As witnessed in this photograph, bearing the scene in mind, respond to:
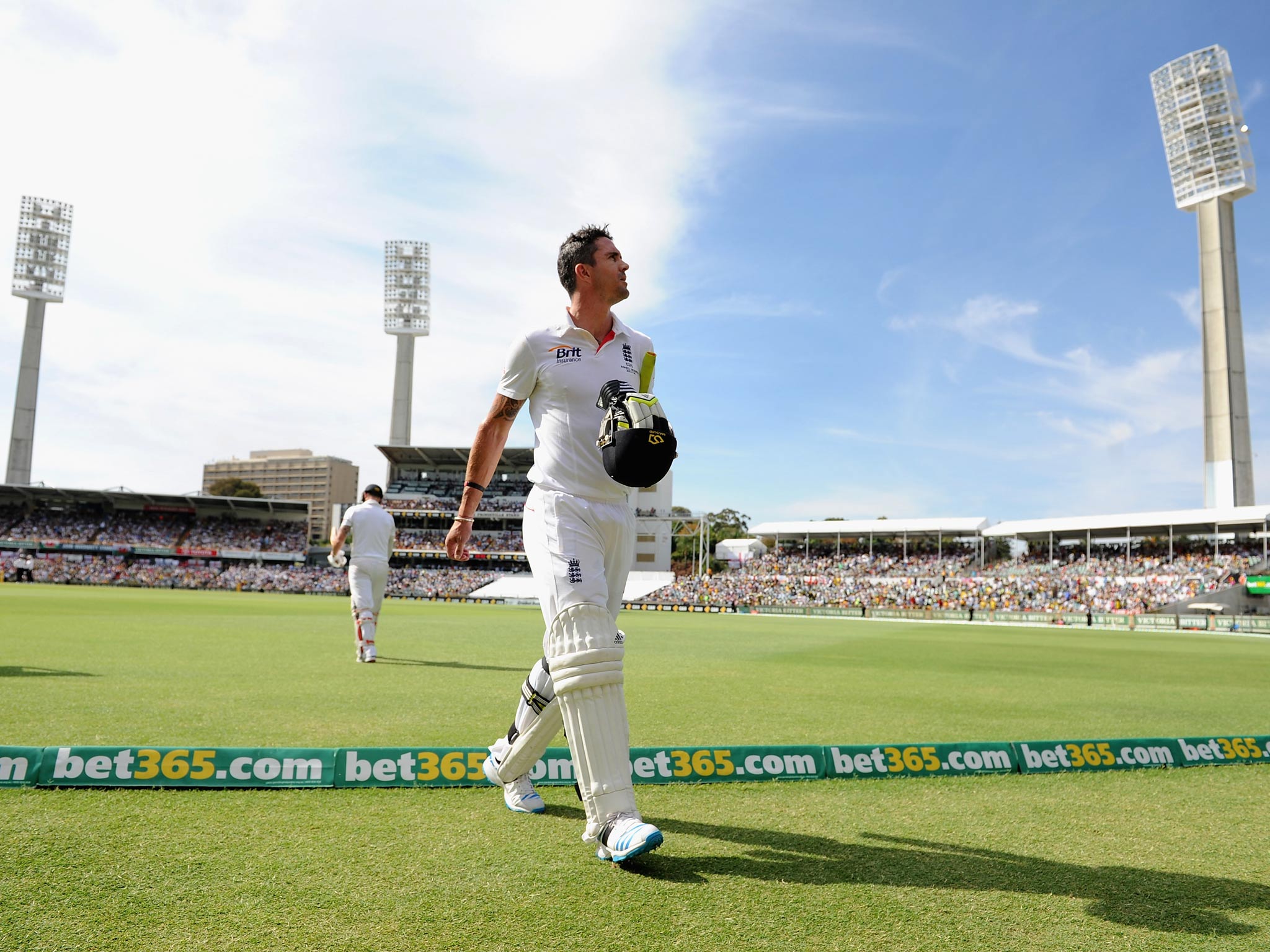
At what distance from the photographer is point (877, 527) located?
69.0m

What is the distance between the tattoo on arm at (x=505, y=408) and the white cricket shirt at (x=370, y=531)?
7.84 meters

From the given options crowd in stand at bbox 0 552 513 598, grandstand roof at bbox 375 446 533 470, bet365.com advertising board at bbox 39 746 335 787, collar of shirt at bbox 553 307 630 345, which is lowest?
crowd in stand at bbox 0 552 513 598

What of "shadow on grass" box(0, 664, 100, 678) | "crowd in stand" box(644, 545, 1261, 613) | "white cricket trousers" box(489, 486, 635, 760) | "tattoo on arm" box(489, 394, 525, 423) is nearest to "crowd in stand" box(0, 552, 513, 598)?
"crowd in stand" box(644, 545, 1261, 613)

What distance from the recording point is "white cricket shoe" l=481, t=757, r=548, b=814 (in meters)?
4.29

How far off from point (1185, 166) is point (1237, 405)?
1987 cm

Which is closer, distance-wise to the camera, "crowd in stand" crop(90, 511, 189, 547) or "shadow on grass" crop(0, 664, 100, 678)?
"shadow on grass" crop(0, 664, 100, 678)

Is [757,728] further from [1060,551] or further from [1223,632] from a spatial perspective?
[1060,551]

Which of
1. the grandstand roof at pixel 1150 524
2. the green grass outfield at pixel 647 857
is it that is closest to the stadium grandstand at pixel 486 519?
the grandstand roof at pixel 1150 524

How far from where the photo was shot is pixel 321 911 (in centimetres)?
284

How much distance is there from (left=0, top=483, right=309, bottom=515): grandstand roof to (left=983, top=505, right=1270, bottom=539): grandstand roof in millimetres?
64844

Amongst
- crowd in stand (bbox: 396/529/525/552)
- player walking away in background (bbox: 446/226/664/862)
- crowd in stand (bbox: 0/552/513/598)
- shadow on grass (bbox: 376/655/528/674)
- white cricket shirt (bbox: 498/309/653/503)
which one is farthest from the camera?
crowd in stand (bbox: 396/529/525/552)

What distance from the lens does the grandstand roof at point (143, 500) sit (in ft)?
249

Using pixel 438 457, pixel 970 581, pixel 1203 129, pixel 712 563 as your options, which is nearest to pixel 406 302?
pixel 438 457

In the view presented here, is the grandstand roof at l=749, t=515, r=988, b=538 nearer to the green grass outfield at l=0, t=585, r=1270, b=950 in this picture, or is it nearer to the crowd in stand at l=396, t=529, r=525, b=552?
the crowd in stand at l=396, t=529, r=525, b=552
